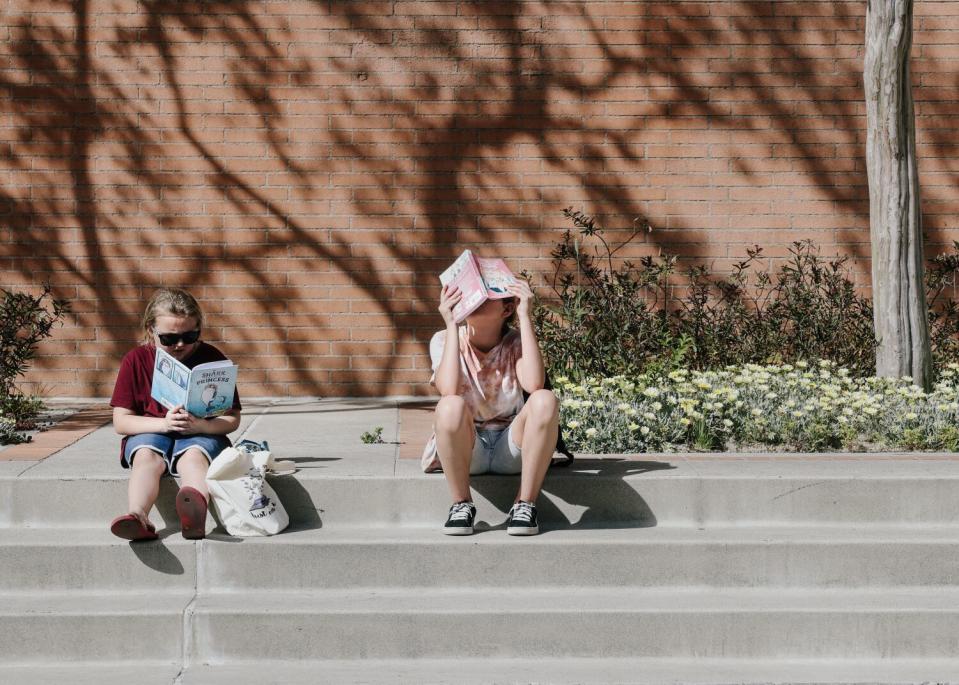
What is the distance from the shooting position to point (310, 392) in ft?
26.6

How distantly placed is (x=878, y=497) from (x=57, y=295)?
5854 millimetres

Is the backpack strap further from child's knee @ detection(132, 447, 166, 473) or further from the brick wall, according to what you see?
the brick wall

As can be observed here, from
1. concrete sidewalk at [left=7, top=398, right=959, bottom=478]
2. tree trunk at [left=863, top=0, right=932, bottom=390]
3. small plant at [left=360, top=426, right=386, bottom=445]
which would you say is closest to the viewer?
concrete sidewalk at [left=7, top=398, right=959, bottom=478]

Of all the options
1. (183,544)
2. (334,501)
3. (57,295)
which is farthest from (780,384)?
(57,295)

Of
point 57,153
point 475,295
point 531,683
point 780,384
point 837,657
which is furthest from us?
point 57,153

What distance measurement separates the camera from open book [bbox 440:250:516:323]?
4609 mm

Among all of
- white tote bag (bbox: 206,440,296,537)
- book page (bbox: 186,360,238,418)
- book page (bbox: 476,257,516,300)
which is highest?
book page (bbox: 476,257,516,300)

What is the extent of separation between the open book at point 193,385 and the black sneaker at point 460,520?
3.60 ft

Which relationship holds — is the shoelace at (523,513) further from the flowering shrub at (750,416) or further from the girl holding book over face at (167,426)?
the girl holding book over face at (167,426)

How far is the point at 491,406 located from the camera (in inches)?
191

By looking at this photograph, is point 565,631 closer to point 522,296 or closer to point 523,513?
point 523,513

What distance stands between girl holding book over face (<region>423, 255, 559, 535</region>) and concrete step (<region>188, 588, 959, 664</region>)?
1.55 feet

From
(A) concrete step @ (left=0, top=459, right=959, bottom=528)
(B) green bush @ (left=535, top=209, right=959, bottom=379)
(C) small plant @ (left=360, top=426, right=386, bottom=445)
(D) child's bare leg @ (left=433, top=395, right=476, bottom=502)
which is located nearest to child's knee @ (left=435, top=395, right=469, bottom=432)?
(D) child's bare leg @ (left=433, top=395, right=476, bottom=502)

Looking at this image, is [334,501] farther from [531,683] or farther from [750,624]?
[750,624]
